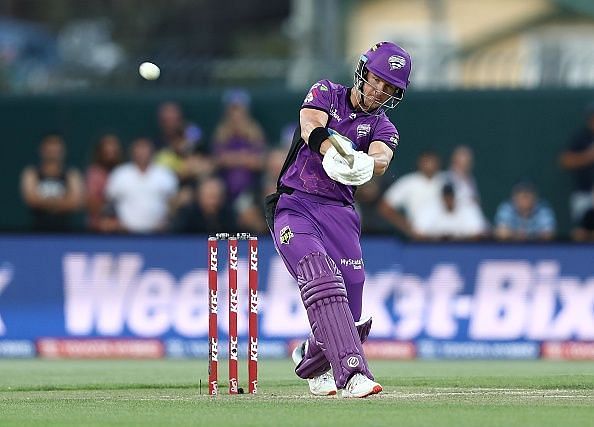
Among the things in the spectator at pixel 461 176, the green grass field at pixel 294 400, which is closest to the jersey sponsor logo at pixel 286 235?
the green grass field at pixel 294 400

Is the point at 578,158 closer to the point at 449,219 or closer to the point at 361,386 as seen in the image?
the point at 449,219

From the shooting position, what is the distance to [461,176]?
18.0 meters

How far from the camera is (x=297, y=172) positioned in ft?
31.5

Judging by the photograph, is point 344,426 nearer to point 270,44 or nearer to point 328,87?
point 328,87

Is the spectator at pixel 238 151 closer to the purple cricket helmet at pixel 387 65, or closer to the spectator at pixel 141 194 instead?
the spectator at pixel 141 194

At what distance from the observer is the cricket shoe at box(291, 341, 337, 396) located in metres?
9.75

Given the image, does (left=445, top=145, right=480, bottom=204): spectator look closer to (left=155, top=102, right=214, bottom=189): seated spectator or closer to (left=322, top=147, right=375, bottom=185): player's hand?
(left=155, top=102, right=214, bottom=189): seated spectator

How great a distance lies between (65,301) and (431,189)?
4.28 metres

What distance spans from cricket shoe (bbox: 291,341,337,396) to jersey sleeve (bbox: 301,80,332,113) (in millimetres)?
1579

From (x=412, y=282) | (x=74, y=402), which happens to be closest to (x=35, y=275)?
(x=412, y=282)

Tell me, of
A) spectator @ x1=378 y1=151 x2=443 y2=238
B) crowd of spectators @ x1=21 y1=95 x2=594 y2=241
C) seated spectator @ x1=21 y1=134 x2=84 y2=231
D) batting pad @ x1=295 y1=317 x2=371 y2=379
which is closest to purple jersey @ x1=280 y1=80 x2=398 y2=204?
batting pad @ x1=295 y1=317 x2=371 y2=379

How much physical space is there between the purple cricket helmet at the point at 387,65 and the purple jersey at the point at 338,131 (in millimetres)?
180

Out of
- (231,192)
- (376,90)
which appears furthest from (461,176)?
(376,90)

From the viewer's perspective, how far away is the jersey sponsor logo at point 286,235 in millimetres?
A: 9438
